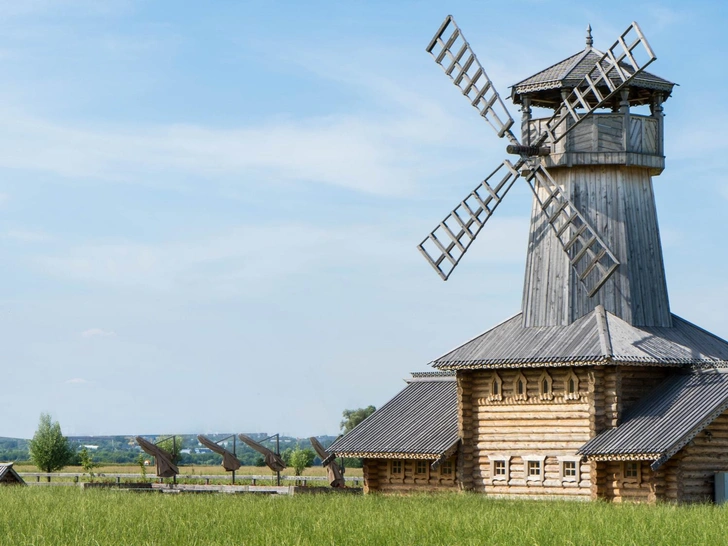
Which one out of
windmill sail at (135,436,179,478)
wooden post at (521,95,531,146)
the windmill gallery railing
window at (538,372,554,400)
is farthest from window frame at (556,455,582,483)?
windmill sail at (135,436,179,478)

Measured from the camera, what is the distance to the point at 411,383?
36906mm

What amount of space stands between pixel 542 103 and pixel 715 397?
32.3ft

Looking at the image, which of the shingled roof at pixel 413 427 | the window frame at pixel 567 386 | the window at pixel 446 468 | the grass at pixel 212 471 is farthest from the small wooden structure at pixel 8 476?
the window frame at pixel 567 386

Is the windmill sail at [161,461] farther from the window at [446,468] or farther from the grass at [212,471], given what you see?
the grass at [212,471]

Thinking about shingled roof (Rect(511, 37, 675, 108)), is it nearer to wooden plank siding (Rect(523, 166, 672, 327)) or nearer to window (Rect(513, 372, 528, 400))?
wooden plank siding (Rect(523, 166, 672, 327))

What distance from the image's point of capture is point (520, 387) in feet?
101

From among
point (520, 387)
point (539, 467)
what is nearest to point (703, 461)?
point (539, 467)

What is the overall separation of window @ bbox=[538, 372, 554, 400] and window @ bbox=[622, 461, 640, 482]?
2603 millimetres

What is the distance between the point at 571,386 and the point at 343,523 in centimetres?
1169

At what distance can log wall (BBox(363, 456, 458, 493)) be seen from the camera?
105 feet

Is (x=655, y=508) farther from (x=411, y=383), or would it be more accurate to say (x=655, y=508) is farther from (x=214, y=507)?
(x=411, y=383)

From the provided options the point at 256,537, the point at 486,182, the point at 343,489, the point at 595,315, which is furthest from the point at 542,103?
the point at 256,537

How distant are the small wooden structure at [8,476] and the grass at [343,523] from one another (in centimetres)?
1370

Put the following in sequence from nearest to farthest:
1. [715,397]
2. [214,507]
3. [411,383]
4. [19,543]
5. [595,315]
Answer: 1. [19,543]
2. [214,507]
3. [715,397]
4. [595,315]
5. [411,383]
